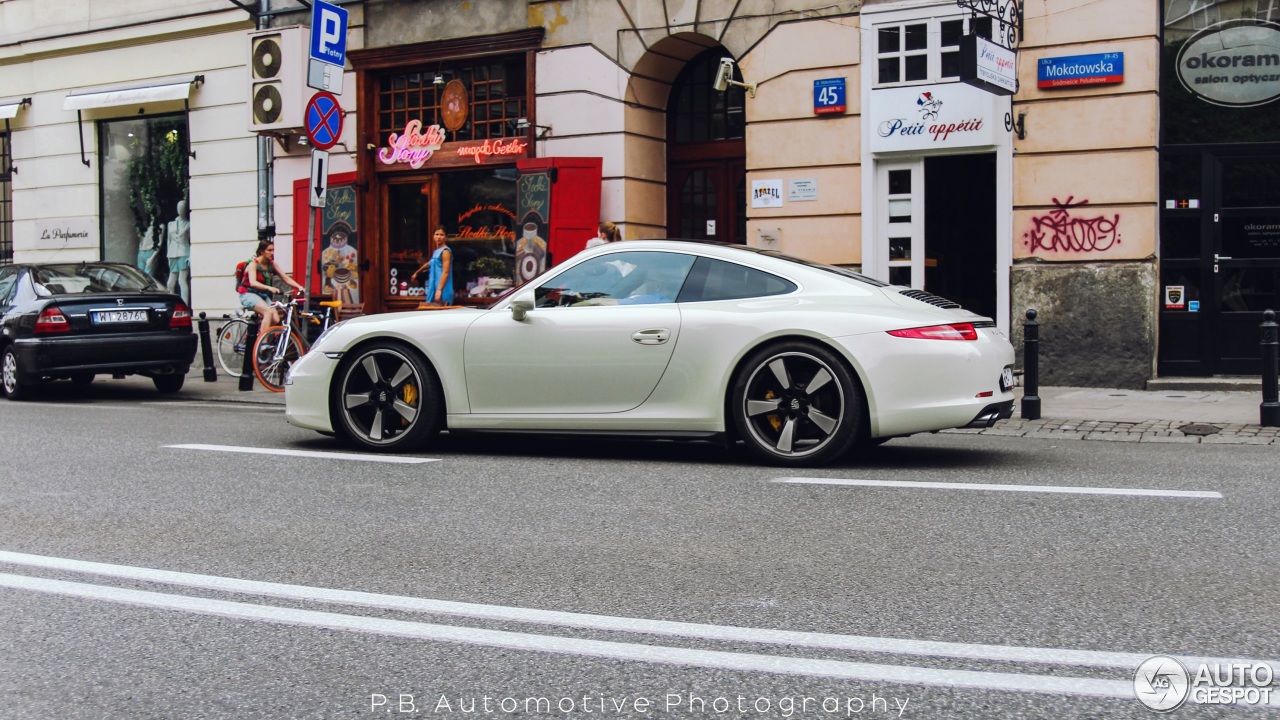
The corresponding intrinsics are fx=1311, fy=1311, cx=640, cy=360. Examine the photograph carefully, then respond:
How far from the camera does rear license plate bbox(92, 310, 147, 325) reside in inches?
539

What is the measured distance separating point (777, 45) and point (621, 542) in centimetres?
1127

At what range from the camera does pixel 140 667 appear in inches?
144

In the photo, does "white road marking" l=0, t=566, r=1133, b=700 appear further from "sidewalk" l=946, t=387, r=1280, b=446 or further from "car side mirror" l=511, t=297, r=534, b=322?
"sidewalk" l=946, t=387, r=1280, b=446

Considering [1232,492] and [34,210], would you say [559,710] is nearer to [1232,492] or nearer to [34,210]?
[1232,492]

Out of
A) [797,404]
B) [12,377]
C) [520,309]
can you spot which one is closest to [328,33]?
[12,377]

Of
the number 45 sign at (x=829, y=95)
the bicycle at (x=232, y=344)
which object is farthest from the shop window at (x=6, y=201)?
the number 45 sign at (x=829, y=95)

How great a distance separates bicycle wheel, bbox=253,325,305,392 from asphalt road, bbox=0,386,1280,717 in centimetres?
668

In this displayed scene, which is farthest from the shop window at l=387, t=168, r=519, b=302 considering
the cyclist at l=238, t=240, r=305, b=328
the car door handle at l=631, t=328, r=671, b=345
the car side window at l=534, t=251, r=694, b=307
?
the car door handle at l=631, t=328, r=671, b=345

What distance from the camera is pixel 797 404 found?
736cm

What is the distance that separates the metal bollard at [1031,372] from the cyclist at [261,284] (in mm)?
8800

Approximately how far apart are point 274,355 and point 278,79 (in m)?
5.86

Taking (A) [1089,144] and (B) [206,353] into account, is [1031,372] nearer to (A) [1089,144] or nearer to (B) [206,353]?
(A) [1089,144]

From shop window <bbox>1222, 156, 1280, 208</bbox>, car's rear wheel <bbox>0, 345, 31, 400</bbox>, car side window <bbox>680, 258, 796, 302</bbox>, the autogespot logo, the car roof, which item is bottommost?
the autogespot logo

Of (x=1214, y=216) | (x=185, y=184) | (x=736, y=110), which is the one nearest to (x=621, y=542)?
(x=1214, y=216)
